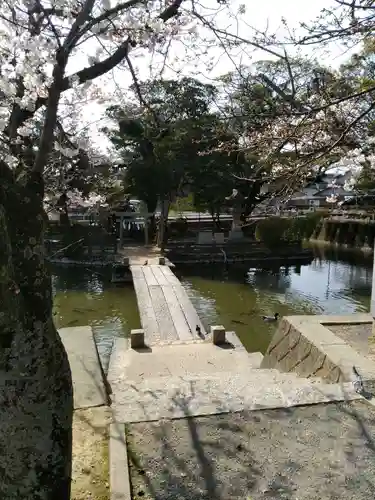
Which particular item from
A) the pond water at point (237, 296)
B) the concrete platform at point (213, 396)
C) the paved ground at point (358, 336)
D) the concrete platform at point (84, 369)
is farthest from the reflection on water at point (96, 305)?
the concrete platform at point (213, 396)

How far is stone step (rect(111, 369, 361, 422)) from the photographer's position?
3.21 metres

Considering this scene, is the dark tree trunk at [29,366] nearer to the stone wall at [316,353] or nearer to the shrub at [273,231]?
the stone wall at [316,353]

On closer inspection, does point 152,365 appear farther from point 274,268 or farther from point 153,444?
point 274,268

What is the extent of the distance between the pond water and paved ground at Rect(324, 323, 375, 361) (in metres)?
4.86

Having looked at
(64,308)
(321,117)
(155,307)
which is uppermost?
(321,117)

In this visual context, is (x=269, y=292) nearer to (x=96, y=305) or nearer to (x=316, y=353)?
(x=96, y=305)

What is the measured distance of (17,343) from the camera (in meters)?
1.82

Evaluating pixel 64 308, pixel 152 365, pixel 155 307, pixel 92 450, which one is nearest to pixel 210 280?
pixel 64 308

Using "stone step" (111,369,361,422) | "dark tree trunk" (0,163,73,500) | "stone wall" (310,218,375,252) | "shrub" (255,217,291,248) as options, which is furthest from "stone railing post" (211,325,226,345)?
"stone wall" (310,218,375,252)

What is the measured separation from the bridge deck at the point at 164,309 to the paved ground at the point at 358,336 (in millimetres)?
3449

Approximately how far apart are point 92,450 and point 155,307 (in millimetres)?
7571

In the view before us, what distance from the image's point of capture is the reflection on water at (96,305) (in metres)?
11.8

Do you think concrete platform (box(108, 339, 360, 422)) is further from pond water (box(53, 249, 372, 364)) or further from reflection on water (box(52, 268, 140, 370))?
pond water (box(53, 249, 372, 364))

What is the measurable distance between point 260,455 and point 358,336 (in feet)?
9.63
